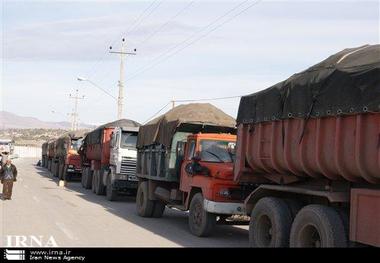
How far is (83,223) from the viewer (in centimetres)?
1429

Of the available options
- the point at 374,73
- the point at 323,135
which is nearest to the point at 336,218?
the point at 323,135

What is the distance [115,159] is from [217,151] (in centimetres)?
992

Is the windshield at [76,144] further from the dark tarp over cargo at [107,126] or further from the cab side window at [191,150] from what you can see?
the cab side window at [191,150]

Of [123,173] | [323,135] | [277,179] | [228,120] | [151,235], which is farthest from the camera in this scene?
[123,173]

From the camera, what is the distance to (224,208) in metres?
12.0

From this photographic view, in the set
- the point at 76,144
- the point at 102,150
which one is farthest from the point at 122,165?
the point at 76,144

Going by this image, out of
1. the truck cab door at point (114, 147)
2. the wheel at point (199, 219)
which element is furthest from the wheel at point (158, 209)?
the truck cab door at point (114, 147)

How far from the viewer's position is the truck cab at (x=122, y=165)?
2223 cm

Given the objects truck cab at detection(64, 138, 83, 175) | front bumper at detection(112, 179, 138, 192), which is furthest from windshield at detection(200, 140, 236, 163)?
truck cab at detection(64, 138, 83, 175)

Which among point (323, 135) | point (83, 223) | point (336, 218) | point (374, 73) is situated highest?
point (374, 73)

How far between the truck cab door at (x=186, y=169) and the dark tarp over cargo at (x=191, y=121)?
3.44 ft

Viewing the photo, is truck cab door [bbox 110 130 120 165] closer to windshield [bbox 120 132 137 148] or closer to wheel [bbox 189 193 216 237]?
windshield [bbox 120 132 137 148]

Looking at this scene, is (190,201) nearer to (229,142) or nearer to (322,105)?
(229,142)

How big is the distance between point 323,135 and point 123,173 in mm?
14638
